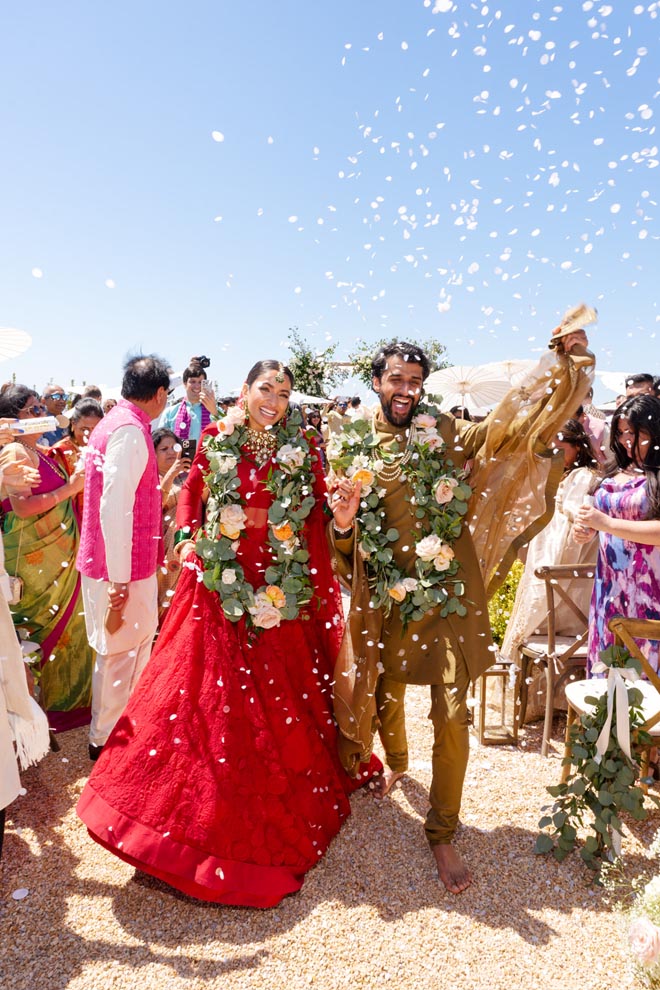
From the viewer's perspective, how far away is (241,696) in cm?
320

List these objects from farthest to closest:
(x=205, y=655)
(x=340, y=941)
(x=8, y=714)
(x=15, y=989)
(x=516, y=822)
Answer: (x=516, y=822) < (x=205, y=655) < (x=8, y=714) < (x=340, y=941) < (x=15, y=989)

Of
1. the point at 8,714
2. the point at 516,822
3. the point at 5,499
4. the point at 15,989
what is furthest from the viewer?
the point at 5,499

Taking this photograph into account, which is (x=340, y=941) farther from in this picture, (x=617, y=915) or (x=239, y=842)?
(x=617, y=915)

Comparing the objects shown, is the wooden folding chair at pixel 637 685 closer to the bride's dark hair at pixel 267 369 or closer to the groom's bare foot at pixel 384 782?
the groom's bare foot at pixel 384 782

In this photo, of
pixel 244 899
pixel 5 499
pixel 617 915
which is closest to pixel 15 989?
pixel 244 899

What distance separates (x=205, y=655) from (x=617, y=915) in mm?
2154

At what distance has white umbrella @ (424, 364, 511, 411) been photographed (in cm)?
915

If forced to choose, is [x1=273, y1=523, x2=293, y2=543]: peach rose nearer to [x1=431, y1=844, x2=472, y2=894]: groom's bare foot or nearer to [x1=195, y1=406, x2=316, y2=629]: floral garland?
[x1=195, y1=406, x2=316, y2=629]: floral garland

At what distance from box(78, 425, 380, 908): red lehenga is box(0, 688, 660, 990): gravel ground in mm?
172

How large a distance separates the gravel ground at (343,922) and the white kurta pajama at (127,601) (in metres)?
0.80

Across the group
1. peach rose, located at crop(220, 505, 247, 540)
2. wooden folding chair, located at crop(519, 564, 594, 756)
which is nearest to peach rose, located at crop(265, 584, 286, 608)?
peach rose, located at crop(220, 505, 247, 540)

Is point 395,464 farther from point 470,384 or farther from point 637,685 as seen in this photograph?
point 470,384

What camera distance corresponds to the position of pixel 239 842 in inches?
114

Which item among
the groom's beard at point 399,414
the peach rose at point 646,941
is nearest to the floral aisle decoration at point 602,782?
the peach rose at point 646,941
